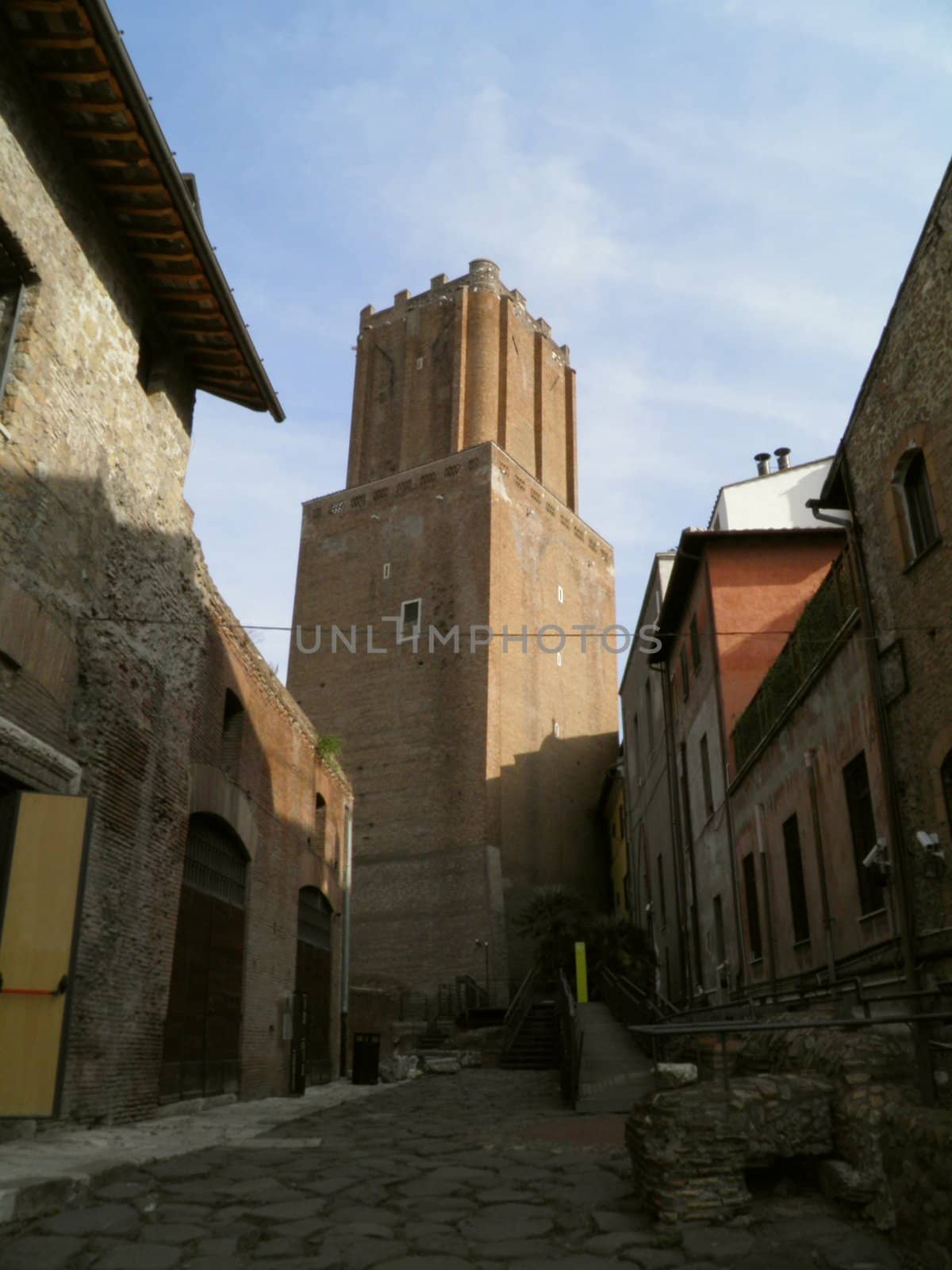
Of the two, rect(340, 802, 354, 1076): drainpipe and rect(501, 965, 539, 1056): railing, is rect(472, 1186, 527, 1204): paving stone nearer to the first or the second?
rect(340, 802, 354, 1076): drainpipe

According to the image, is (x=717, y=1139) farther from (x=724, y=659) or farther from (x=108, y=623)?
Answer: (x=724, y=659)

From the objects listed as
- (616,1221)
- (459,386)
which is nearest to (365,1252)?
(616,1221)

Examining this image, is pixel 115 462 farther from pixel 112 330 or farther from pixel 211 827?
pixel 211 827

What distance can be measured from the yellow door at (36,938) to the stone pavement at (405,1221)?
119 centimetres

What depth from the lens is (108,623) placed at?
8.79m

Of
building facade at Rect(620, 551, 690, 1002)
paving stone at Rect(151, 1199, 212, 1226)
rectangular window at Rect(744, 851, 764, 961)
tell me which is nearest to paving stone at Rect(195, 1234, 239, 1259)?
paving stone at Rect(151, 1199, 212, 1226)

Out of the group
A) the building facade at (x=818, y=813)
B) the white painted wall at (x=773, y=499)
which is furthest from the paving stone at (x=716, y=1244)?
the white painted wall at (x=773, y=499)

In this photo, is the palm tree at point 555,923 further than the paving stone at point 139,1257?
Yes

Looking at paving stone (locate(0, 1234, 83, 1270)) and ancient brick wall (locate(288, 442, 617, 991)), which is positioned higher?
ancient brick wall (locate(288, 442, 617, 991))

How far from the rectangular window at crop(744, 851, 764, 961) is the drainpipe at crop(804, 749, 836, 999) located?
2.83m

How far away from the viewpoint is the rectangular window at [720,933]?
660 inches

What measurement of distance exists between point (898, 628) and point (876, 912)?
2690 mm

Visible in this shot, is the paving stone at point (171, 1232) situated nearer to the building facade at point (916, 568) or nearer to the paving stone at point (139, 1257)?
the paving stone at point (139, 1257)

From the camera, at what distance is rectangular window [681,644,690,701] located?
19594 millimetres
